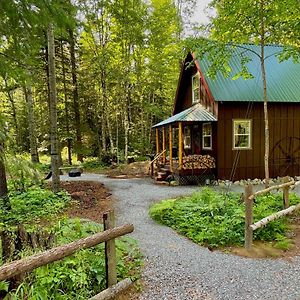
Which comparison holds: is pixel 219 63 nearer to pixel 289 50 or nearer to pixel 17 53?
pixel 289 50

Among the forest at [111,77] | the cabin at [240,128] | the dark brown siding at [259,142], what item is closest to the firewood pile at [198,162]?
the cabin at [240,128]

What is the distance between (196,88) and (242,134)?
3600mm

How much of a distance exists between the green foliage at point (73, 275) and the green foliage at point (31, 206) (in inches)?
96.6

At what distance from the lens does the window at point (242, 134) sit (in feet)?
42.2

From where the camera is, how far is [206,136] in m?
13.7

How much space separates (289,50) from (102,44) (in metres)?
13.2

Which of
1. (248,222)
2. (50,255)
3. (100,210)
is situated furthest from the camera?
(100,210)

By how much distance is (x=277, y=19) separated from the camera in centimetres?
838

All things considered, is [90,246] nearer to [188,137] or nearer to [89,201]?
[89,201]

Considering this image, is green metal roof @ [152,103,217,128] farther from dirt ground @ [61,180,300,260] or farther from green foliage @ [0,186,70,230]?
green foliage @ [0,186,70,230]

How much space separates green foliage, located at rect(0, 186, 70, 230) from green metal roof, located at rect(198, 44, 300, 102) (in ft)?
25.2

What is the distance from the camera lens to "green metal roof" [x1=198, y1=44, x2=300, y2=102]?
12.6 m

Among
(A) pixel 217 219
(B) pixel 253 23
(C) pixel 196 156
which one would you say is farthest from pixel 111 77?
(A) pixel 217 219

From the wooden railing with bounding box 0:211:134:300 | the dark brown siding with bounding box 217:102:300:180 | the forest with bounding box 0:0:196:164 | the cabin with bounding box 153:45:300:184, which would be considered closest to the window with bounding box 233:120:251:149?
the cabin with bounding box 153:45:300:184
